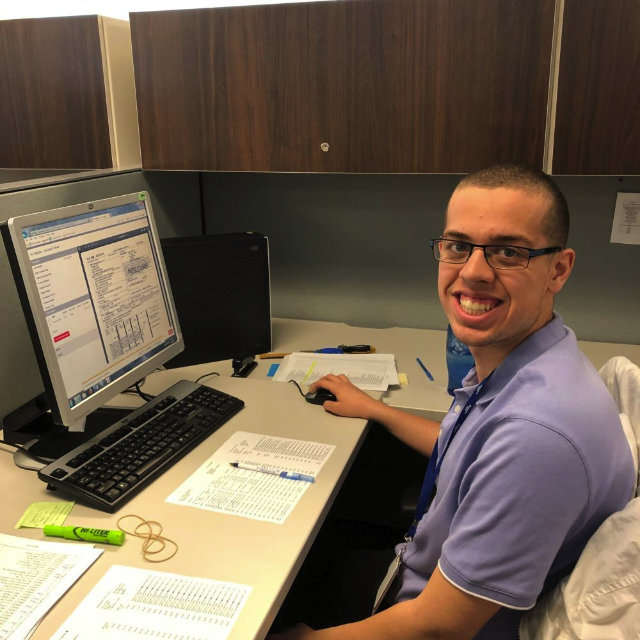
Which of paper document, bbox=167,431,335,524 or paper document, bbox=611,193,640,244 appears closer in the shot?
paper document, bbox=167,431,335,524

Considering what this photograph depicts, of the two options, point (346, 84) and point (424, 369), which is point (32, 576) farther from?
point (346, 84)

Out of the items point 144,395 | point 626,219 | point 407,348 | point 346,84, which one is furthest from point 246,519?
point 626,219

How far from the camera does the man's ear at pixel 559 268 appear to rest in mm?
1003

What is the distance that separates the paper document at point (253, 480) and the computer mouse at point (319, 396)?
194mm

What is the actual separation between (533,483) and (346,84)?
3.79 feet

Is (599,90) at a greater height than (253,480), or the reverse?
(599,90)

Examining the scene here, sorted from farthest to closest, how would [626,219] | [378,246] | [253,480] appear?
[378,246]
[626,219]
[253,480]

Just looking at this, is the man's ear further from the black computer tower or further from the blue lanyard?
the black computer tower

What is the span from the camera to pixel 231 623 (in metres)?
0.83

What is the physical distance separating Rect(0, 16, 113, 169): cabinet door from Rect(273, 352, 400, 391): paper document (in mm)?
757

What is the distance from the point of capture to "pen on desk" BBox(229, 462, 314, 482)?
3.83 feet

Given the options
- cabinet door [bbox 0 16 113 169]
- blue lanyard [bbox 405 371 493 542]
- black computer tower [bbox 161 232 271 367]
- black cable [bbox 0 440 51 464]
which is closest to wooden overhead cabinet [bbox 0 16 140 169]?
cabinet door [bbox 0 16 113 169]

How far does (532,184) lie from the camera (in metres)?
0.97

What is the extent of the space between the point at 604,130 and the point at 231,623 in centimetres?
131
